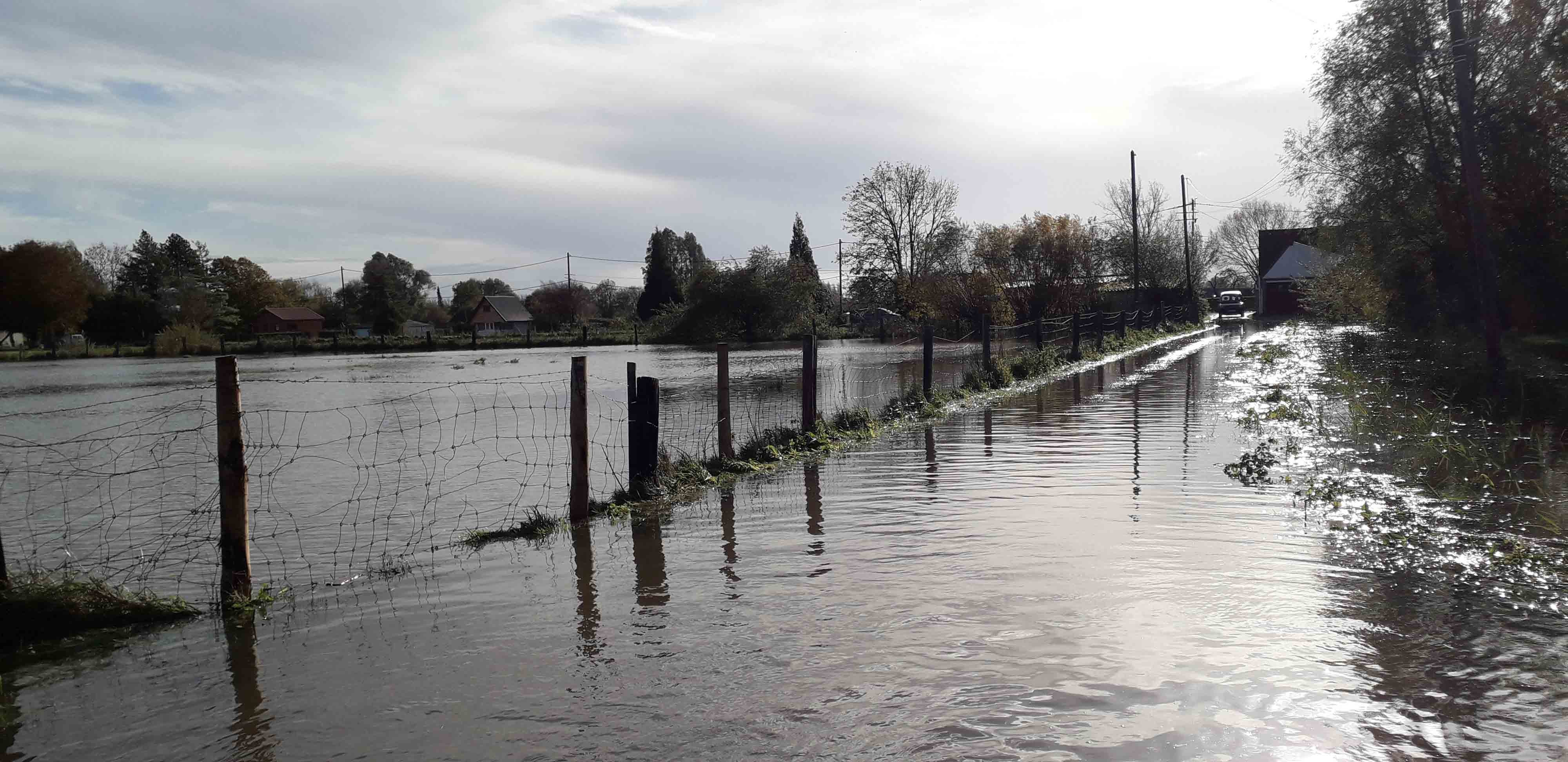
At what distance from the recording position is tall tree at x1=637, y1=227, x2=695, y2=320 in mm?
91125

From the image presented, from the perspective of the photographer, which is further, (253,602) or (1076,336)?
(1076,336)

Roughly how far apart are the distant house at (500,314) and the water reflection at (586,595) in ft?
337

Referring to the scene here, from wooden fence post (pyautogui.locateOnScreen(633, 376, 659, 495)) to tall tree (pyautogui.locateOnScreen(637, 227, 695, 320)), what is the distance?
79.7 metres

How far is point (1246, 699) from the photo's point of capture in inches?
163

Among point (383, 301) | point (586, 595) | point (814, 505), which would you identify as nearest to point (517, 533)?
Result: point (586, 595)

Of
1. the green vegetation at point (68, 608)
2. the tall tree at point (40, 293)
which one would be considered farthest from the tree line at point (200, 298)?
the green vegetation at point (68, 608)

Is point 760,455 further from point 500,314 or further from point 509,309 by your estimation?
point 509,309

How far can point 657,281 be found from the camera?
92312mm

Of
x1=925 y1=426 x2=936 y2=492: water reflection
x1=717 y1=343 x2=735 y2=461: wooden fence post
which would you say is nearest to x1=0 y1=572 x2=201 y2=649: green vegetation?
x1=717 y1=343 x2=735 y2=461: wooden fence post

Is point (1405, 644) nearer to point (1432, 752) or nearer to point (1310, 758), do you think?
point (1432, 752)

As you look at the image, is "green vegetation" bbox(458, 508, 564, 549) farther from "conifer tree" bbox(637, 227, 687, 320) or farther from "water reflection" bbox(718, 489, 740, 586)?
"conifer tree" bbox(637, 227, 687, 320)

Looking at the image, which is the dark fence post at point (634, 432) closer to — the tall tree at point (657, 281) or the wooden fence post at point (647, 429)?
the wooden fence post at point (647, 429)

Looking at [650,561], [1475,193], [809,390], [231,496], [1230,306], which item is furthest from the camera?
[1230,306]

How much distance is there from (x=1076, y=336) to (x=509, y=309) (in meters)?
92.0
